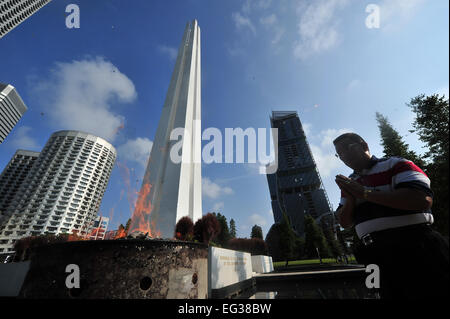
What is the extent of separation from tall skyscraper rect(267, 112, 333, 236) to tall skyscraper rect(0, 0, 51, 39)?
3373 inches

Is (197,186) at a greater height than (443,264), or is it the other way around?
(197,186)

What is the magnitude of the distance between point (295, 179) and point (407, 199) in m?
79.2

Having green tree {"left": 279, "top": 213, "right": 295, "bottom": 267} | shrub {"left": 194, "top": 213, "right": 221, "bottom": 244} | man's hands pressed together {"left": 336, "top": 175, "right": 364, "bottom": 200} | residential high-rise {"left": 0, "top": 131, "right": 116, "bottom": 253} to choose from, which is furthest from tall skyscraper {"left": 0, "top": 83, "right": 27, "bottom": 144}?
man's hands pressed together {"left": 336, "top": 175, "right": 364, "bottom": 200}

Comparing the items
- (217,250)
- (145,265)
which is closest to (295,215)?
(217,250)

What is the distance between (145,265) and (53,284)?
4.97ft

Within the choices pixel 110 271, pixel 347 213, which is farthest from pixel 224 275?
pixel 347 213

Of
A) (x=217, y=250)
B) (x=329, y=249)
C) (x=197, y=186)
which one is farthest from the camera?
(x=329, y=249)

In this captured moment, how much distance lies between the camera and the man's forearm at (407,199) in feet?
3.19

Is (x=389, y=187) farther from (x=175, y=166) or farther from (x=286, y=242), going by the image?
(x=286, y=242)

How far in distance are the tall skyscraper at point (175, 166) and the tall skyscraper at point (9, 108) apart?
5955 centimetres
